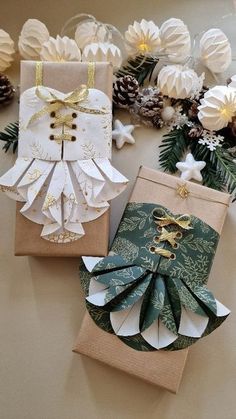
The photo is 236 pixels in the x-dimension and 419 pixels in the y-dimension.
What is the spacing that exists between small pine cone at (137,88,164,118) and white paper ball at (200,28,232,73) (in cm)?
18

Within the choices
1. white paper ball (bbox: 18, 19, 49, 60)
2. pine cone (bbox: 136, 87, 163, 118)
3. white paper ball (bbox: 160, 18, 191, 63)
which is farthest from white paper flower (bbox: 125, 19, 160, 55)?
white paper ball (bbox: 18, 19, 49, 60)

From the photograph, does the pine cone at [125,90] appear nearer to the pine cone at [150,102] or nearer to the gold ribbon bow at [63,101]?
the pine cone at [150,102]

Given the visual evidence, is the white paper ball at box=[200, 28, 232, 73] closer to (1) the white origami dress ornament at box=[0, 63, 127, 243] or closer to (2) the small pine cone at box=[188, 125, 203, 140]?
(2) the small pine cone at box=[188, 125, 203, 140]

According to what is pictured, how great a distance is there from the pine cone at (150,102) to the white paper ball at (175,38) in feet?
0.41

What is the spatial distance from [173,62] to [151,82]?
0.27 ft

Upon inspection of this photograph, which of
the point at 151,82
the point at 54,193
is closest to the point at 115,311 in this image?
the point at 54,193

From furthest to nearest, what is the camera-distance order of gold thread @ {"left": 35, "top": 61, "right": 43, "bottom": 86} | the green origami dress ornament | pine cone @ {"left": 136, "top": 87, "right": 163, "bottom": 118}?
1. pine cone @ {"left": 136, "top": 87, "right": 163, "bottom": 118}
2. gold thread @ {"left": 35, "top": 61, "right": 43, "bottom": 86}
3. the green origami dress ornament

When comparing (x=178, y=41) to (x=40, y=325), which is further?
(x=178, y=41)

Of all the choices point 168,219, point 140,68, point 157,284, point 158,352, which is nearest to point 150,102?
point 140,68

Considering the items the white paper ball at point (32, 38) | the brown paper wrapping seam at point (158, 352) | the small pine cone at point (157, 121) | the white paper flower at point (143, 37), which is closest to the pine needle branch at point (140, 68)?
the white paper flower at point (143, 37)

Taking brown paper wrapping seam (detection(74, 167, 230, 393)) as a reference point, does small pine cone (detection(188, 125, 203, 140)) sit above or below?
above

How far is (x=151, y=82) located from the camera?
135 centimetres

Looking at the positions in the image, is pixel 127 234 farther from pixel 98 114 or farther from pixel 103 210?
pixel 98 114

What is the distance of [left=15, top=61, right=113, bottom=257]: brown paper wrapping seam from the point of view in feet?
3.75
